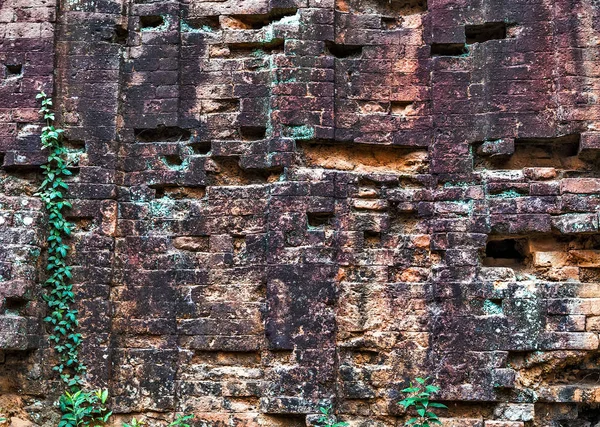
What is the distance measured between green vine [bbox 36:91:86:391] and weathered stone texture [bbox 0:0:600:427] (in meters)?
0.10

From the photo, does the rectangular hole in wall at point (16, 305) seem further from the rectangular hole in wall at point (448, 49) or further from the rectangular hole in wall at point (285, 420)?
the rectangular hole in wall at point (448, 49)

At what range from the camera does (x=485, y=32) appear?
6586mm

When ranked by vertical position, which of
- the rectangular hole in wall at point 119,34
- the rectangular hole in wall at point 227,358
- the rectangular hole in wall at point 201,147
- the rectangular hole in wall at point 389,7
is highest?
the rectangular hole in wall at point 389,7

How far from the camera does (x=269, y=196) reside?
627 cm

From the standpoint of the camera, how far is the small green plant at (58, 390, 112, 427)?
5.98 m

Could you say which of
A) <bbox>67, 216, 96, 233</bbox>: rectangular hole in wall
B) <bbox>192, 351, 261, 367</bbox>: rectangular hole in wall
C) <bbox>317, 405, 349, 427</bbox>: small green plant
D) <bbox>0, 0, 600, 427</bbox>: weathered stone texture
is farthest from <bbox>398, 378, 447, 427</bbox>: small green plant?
<bbox>67, 216, 96, 233</bbox>: rectangular hole in wall

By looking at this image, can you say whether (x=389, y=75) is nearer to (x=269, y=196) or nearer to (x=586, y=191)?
(x=269, y=196)

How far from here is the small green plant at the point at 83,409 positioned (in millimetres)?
5980

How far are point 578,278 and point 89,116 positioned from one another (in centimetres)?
456

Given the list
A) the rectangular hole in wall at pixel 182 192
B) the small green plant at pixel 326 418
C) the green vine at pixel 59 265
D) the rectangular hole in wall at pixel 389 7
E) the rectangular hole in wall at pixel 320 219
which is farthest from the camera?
the rectangular hole in wall at pixel 389 7

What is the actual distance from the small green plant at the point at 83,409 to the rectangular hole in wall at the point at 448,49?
4.19m

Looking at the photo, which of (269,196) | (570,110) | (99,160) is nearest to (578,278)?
(570,110)

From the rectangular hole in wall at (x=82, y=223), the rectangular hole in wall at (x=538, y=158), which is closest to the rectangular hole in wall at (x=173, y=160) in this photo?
the rectangular hole in wall at (x=82, y=223)

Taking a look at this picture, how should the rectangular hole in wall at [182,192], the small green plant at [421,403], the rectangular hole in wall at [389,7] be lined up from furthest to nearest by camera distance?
the rectangular hole in wall at [389,7] < the rectangular hole in wall at [182,192] < the small green plant at [421,403]
